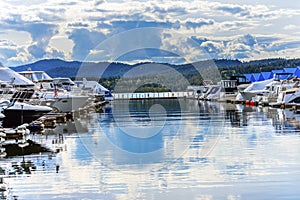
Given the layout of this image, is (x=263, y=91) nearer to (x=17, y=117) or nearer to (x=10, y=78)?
(x=10, y=78)

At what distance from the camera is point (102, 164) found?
1705 centimetres

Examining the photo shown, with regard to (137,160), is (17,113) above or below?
above

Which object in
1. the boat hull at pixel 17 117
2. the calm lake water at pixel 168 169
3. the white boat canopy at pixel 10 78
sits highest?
the white boat canopy at pixel 10 78

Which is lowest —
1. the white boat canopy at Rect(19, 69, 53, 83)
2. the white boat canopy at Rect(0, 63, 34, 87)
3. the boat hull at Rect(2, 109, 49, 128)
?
the boat hull at Rect(2, 109, 49, 128)

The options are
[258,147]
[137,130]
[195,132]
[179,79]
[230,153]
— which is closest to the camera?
[230,153]

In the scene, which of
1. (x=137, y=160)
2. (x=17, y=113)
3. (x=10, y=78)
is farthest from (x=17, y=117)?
(x=137, y=160)

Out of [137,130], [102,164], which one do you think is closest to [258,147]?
[102,164]

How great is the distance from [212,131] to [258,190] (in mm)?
15746

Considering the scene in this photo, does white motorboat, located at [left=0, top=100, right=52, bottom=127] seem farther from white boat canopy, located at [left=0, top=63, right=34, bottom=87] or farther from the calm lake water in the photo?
white boat canopy, located at [left=0, top=63, right=34, bottom=87]

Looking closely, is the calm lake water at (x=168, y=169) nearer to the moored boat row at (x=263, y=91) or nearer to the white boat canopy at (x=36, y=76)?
the white boat canopy at (x=36, y=76)

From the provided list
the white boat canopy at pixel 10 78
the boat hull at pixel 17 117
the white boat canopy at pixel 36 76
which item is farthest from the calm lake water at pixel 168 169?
the white boat canopy at pixel 36 76

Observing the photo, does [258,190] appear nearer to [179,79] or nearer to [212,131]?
[212,131]

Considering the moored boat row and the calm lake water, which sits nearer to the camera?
the calm lake water

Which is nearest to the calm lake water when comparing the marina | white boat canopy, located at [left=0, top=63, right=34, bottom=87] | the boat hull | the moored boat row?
the marina
